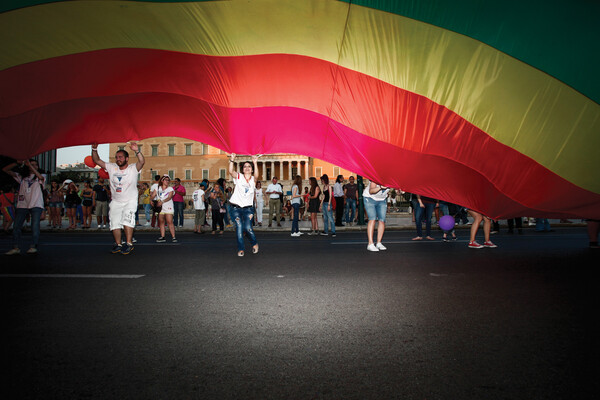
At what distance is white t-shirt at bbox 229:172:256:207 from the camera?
7945 millimetres

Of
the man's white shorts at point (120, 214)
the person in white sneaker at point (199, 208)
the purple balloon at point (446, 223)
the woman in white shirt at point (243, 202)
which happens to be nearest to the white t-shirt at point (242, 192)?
the woman in white shirt at point (243, 202)

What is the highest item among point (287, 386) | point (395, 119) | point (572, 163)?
point (395, 119)

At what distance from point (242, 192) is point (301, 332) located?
5035 millimetres

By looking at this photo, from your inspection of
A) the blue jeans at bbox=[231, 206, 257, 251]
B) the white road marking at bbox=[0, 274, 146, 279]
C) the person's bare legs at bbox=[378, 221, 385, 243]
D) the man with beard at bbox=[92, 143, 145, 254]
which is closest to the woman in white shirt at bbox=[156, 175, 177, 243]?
the man with beard at bbox=[92, 143, 145, 254]

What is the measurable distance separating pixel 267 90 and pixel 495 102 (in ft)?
9.09

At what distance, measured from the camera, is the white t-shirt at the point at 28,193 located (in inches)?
323

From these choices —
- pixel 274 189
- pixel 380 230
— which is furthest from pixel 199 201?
pixel 380 230

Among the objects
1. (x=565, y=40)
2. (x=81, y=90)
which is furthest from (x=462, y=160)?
(x=81, y=90)

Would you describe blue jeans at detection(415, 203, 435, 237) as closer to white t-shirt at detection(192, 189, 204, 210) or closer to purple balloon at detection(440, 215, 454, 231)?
purple balloon at detection(440, 215, 454, 231)

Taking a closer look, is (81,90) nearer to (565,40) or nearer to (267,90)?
(267,90)

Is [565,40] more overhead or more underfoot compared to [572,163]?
more overhead

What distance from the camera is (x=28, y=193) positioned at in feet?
27.0

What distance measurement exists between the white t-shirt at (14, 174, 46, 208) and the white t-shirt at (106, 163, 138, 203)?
1.75 m

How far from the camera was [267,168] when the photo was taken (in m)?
87.9
